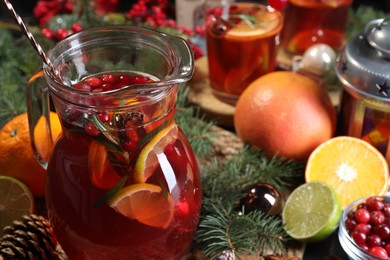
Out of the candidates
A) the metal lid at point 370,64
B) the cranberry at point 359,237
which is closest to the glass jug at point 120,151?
the cranberry at point 359,237

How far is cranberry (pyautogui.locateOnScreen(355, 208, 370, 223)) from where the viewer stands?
2.96 ft

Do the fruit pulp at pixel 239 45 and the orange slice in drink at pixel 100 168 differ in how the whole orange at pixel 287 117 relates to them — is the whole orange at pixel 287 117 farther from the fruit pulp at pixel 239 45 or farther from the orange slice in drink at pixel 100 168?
the orange slice in drink at pixel 100 168

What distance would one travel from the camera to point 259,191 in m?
0.94

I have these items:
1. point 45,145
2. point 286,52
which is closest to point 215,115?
point 286,52

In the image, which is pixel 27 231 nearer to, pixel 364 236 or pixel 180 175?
pixel 180 175

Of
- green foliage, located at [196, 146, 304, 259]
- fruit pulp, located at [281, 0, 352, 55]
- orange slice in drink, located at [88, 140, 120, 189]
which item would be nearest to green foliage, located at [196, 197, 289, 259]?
green foliage, located at [196, 146, 304, 259]

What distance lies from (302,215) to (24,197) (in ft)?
1.44

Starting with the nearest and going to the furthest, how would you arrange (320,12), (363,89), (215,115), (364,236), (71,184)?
(71,184), (364,236), (363,89), (215,115), (320,12)

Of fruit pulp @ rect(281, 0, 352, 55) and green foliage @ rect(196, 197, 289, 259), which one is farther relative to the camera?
fruit pulp @ rect(281, 0, 352, 55)

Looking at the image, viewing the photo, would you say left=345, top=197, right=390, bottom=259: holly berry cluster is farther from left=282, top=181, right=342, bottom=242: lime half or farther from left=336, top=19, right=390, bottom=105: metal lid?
left=336, top=19, right=390, bottom=105: metal lid

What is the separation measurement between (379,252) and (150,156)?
0.36m

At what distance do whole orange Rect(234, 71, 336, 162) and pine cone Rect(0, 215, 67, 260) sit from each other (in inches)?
16.2

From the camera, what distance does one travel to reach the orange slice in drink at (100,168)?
729 millimetres

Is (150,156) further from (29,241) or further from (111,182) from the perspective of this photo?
(29,241)
